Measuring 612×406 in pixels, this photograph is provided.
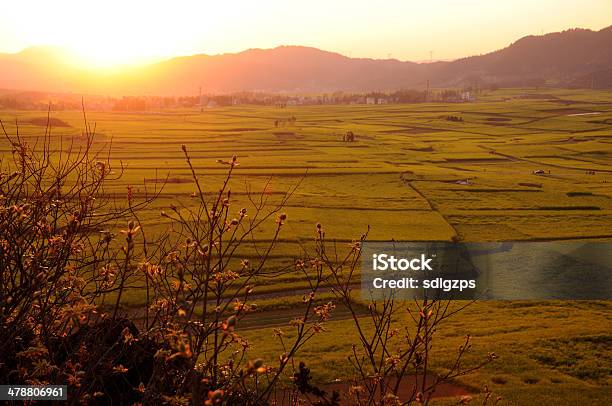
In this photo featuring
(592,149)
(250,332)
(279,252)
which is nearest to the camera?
(250,332)

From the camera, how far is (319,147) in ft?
290

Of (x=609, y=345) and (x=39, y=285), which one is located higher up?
(x=39, y=285)

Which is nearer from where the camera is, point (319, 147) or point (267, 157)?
point (267, 157)

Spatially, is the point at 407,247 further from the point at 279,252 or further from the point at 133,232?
the point at 133,232

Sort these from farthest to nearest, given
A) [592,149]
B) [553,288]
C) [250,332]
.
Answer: [592,149] → [553,288] → [250,332]

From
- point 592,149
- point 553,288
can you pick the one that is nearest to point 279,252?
point 553,288

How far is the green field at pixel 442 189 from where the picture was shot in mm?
23031

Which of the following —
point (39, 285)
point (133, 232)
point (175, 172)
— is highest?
point (133, 232)

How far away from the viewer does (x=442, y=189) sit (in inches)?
2312

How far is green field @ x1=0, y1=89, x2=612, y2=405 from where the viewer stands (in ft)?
75.6

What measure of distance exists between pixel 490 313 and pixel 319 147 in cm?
6140

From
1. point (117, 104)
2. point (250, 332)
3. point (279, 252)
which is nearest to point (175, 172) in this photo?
point (279, 252)

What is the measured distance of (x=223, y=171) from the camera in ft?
215

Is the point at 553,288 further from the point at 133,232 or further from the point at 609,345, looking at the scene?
the point at 133,232
